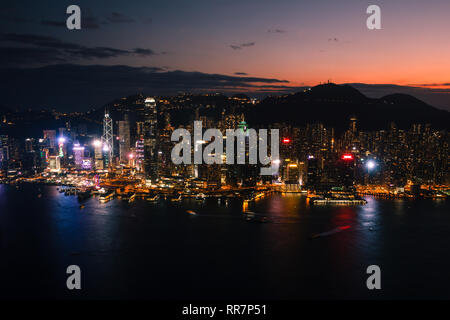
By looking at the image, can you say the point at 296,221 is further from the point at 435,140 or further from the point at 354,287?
the point at 435,140

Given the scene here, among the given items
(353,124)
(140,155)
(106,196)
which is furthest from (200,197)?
(353,124)

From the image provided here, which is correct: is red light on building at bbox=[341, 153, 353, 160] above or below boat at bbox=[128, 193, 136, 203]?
above

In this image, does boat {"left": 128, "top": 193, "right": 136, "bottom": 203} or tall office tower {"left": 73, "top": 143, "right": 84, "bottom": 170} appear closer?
boat {"left": 128, "top": 193, "right": 136, "bottom": 203}

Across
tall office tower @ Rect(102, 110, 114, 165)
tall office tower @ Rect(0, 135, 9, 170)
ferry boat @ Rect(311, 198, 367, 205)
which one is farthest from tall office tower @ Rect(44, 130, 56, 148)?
ferry boat @ Rect(311, 198, 367, 205)

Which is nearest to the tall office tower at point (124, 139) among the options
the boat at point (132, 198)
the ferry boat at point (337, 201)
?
the boat at point (132, 198)

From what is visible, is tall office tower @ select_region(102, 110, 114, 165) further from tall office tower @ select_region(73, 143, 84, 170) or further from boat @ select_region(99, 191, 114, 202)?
boat @ select_region(99, 191, 114, 202)
